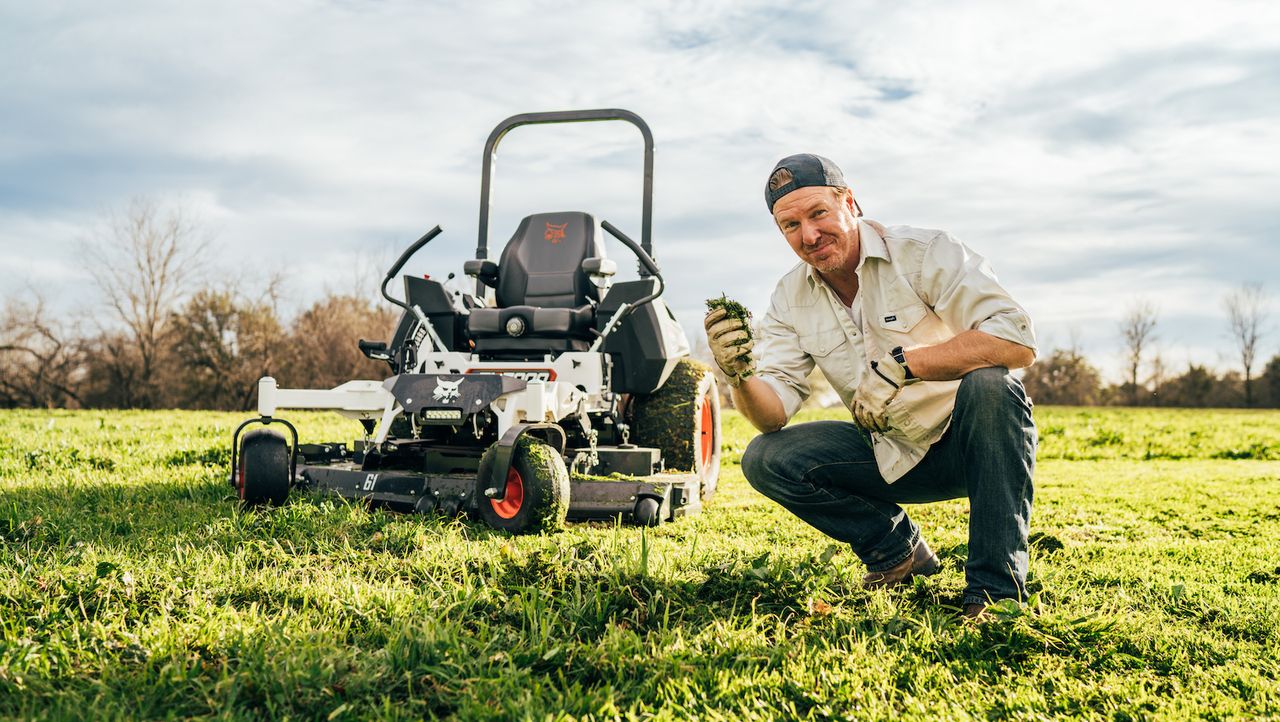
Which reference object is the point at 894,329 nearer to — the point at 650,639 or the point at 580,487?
the point at 650,639

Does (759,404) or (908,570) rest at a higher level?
(759,404)

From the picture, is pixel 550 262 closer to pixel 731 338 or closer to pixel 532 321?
pixel 532 321

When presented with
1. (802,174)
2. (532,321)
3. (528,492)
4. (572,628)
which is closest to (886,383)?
(802,174)

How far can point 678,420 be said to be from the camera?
5551mm

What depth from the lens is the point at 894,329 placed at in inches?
120

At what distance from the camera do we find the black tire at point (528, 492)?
3.71 meters

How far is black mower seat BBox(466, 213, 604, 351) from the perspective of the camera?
18.0ft

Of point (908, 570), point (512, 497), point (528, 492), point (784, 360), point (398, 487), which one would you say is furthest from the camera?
point (398, 487)

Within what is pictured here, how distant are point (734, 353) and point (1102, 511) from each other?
3.37m

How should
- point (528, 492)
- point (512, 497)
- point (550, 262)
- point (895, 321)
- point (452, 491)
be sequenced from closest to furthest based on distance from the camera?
1. point (895, 321)
2. point (528, 492)
3. point (512, 497)
4. point (452, 491)
5. point (550, 262)

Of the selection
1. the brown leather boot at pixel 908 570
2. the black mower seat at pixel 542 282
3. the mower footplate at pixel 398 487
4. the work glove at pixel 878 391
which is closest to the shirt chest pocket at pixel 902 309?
the work glove at pixel 878 391

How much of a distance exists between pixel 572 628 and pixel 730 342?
3.36 ft

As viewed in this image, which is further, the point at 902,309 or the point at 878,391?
the point at 902,309

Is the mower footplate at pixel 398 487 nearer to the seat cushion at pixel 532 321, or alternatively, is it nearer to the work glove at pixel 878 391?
the seat cushion at pixel 532 321
